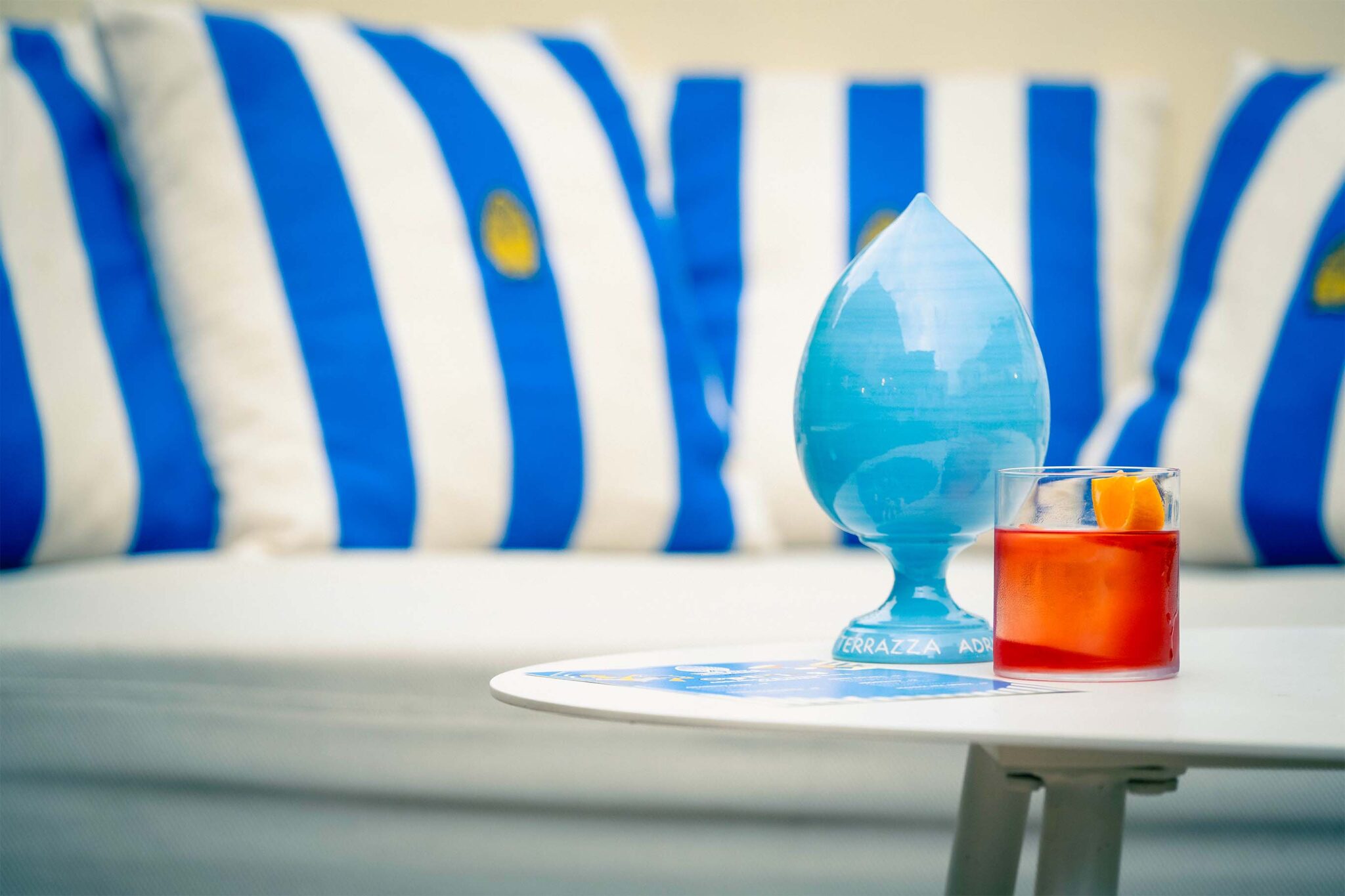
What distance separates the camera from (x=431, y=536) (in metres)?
1.21

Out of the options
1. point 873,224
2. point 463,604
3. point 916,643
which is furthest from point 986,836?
point 873,224

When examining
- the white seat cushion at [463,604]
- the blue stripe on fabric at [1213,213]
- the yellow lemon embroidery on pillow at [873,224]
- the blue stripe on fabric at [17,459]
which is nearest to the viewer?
the white seat cushion at [463,604]

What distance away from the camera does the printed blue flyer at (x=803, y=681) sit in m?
0.47

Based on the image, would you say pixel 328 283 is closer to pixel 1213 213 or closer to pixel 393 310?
pixel 393 310

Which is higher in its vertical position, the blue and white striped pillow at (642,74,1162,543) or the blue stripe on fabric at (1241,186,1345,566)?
the blue and white striped pillow at (642,74,1162,543)

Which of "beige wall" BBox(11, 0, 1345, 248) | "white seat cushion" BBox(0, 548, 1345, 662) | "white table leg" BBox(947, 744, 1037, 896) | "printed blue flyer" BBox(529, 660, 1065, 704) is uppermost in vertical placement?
"beige wall" BBox(11, 0, 1345, 248)

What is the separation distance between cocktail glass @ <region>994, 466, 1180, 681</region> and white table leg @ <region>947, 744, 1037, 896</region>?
0.19 ft

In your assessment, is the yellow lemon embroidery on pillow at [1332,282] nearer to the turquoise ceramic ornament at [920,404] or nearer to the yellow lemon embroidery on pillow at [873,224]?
the yellow lemon embroidery on pillow at [873,224]

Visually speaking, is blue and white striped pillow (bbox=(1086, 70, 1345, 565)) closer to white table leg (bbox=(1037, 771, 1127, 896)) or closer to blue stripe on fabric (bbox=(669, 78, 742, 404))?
blue stripe on fabric (bbox=(669, 78, 742, 404))

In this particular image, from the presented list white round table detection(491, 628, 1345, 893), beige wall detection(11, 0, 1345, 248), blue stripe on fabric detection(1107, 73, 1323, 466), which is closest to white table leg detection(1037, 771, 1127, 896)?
white round table detection(491, 628, 1345, 893)

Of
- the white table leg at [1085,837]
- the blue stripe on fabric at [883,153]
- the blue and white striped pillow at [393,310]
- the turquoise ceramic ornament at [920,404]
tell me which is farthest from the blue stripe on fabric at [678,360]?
the white table leg at [1085,837]

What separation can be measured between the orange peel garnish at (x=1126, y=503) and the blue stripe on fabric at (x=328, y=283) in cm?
80

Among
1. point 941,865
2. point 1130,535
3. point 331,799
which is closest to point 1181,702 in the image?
point 1130,535

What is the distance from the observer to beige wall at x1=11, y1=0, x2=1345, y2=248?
1.65 meters
